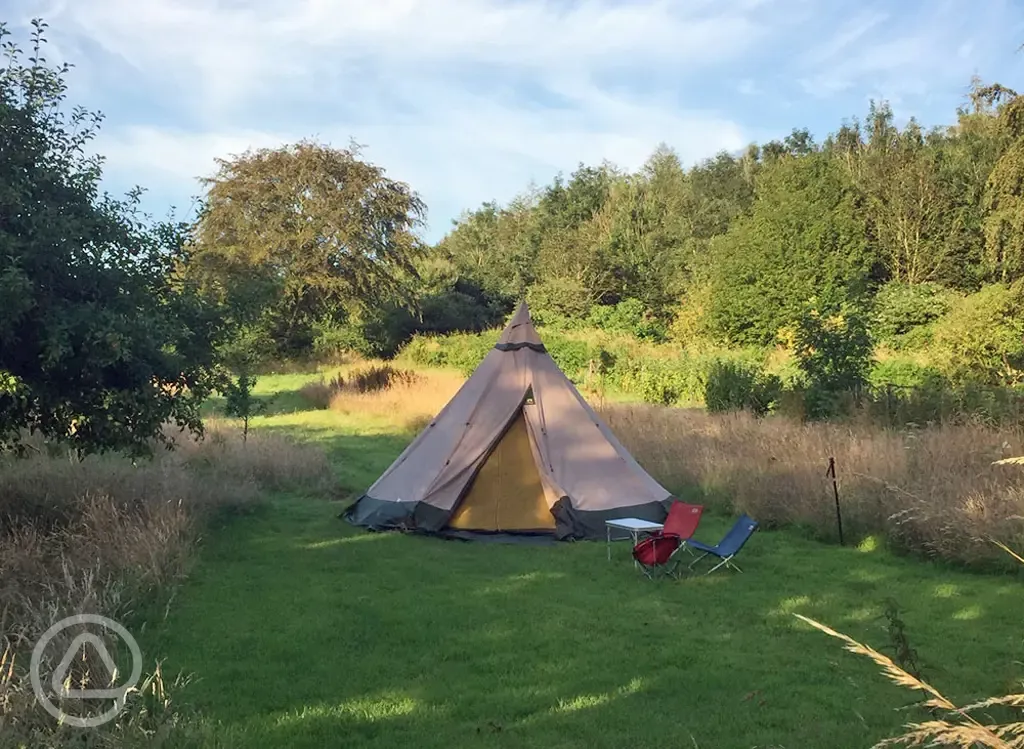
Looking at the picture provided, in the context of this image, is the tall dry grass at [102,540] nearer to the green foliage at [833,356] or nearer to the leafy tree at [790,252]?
the green foliage at [833,356]

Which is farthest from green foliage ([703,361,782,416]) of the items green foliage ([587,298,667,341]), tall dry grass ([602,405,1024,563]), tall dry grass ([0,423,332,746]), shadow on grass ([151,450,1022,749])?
green foliage ([587,298,667,341])

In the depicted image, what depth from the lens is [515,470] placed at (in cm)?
955

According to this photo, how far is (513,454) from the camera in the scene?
9.59 metres

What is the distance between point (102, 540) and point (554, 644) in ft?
12.4

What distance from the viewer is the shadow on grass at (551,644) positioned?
4.44 metres

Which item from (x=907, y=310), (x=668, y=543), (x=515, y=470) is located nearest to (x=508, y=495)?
(x=515, y=470)

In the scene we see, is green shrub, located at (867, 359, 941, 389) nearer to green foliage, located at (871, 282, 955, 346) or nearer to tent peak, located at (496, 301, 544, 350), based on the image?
green foliage, located at (871, 282, 955, 346)

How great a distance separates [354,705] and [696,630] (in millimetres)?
2490

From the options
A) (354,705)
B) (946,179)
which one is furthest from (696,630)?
(946,179)

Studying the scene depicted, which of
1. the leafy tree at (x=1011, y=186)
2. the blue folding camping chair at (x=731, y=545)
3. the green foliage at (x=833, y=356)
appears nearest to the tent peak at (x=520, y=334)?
the blue folding camping chair at (x=731, y=545)

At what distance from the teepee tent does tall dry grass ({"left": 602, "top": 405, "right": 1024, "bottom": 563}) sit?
4.23 ft

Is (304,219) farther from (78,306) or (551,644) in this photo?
(551,644)

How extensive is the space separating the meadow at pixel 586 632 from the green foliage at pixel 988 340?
20.3 ft

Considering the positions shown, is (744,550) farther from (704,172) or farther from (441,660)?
(704,172)
